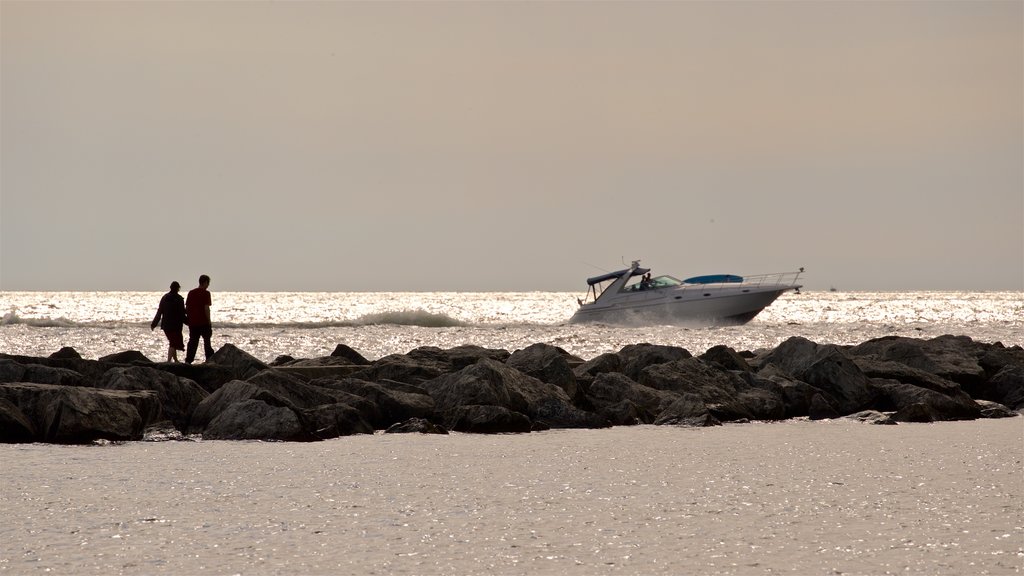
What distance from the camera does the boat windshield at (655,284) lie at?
142 ft

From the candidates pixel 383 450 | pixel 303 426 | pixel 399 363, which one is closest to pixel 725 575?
pixel 383 450

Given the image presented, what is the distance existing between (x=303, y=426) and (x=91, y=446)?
6.35ft

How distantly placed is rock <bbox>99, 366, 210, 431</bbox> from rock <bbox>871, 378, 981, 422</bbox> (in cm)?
793

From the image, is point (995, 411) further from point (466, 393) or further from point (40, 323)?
point (40, 323)

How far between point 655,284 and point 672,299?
1.04 meters

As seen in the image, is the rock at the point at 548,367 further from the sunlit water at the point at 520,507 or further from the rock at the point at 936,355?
the rock at the point at 936,355

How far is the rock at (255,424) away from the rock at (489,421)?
181cm

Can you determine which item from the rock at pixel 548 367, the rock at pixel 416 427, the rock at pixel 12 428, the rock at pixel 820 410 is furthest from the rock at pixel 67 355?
the rock at pixel 820 410

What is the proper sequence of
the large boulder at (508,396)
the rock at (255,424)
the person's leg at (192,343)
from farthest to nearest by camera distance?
the person's leg at (192,343), the large boulder at (508,396), the rock at (255,424)

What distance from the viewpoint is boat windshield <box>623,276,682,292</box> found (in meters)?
43.2

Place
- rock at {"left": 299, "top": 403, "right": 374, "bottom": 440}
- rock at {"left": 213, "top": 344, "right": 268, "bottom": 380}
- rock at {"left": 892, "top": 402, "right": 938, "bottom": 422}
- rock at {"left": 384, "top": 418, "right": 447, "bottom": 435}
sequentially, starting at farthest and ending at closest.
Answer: rock at {"left": 213, "top": 344, "right": 268, "bottom": 380}
rock at {"left": 892, "top": 402, "right": 938, "bottom": 422}
rock at {"left": 384, "top": 418, "right": 447, "bottom": 435}
rock at {"left": 299, "top": 403, "right": 374, "bottom": 440}

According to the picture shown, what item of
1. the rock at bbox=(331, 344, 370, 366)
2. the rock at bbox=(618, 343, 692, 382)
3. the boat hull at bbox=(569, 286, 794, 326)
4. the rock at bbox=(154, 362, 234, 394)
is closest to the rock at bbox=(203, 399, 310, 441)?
the rock at bbox=(154, 362, 234, 394)

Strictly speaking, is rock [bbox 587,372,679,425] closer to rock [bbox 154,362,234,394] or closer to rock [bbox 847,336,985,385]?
rock [bbox 154,362,234,394]

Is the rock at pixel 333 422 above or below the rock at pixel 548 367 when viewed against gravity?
below
